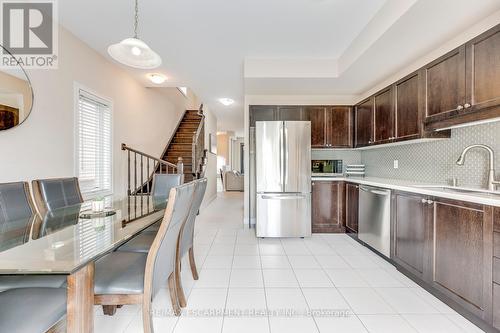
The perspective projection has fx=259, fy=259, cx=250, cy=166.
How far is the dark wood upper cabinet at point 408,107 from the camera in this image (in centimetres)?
283

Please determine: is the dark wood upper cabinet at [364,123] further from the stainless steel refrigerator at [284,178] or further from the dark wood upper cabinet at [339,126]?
the stainless steel refrigerator at [284,178]

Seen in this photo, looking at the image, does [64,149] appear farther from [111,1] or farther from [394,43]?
[394,43]

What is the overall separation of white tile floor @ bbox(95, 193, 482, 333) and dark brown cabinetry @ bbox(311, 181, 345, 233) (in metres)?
0.76

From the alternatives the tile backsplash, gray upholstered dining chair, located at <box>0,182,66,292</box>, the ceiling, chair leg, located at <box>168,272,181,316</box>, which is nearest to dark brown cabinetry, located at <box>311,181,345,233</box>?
the tile backsplash

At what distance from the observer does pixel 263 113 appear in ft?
15.1

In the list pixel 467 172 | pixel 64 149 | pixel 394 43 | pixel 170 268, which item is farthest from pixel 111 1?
pixel 467 172

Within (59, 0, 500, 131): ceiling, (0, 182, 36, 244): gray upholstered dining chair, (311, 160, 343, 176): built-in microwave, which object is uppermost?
(59, 0, 500, 131): ceiling

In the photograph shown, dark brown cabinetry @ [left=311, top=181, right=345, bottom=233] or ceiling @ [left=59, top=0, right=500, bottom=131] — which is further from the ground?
ceiling @ [left=59, top=0, right=500, bottom=131]

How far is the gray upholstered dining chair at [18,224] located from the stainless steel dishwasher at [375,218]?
9.79 ft

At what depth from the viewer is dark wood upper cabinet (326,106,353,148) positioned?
14.6 feet

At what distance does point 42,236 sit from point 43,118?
5.86 ft

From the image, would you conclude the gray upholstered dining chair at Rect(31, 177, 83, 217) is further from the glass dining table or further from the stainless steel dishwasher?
the stainless steel dishwasher

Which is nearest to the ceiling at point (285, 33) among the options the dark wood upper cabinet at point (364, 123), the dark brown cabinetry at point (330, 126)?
the dark wood upper cabinet at point (364, 123)

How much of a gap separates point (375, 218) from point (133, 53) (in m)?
3.09
